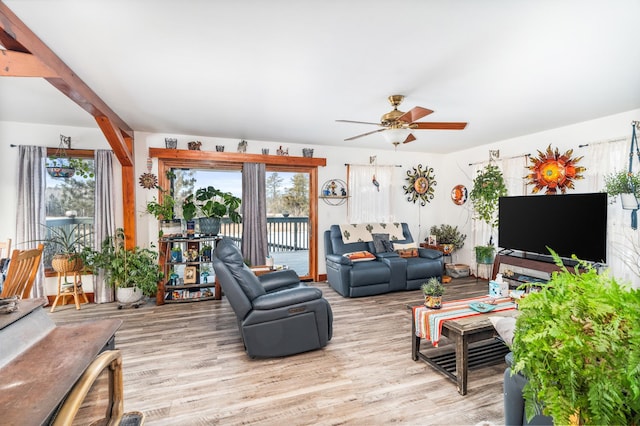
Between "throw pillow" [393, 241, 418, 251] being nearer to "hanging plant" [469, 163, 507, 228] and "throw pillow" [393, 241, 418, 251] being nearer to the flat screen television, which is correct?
"hanging plant" [469, 163, 507, 228]

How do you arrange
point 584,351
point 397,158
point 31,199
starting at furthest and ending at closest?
point 397,158 < point 31,199 < point 584,351

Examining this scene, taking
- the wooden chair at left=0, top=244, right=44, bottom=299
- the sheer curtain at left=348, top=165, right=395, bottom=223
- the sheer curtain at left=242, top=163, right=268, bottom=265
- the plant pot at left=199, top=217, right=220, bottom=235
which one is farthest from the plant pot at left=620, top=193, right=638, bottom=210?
the wooden chair at left=0, top=244, right=44, bottom=299

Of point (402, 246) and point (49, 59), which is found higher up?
point (49, 59)

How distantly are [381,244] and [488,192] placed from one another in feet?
6.35

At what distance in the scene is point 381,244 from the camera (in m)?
5.25

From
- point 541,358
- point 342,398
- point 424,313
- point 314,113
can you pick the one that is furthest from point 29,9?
point 424,313

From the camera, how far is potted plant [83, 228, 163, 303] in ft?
13.3

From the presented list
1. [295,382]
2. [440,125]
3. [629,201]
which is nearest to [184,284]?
[295,382]

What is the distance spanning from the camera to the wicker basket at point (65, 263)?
3.88 metres

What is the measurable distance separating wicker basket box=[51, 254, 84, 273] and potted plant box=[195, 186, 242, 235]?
5.14ft

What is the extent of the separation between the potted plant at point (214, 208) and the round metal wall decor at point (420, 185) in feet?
11.1

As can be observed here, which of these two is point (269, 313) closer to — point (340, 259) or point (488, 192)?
point (340, 259)

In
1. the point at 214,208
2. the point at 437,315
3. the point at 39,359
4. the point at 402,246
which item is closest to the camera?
the point at 39,359

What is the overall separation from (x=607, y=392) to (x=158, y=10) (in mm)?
2393
